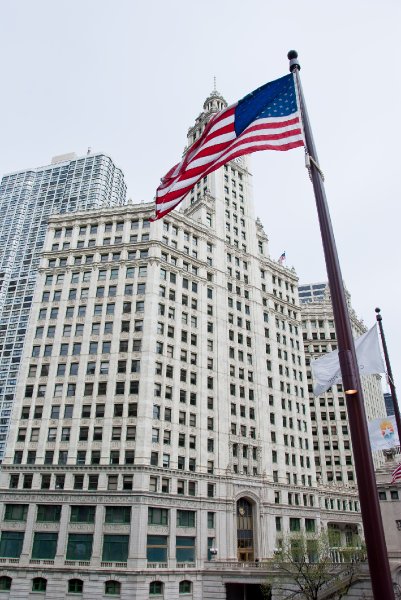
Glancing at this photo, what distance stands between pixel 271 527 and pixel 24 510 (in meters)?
34.6

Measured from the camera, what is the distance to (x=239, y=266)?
9012 cm

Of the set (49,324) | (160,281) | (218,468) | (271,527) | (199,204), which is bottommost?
(271,527)

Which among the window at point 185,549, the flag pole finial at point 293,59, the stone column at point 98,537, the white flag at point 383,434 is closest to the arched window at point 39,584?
the stone column at point 98,537

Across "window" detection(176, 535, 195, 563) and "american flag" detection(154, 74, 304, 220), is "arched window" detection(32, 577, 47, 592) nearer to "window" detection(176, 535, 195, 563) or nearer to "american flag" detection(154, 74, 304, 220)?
"window" detection(176, 535, 195, 563)

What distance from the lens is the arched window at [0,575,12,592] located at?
58.3 meters

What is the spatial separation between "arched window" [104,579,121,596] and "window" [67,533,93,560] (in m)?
3.81

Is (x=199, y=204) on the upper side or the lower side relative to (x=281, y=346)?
upper

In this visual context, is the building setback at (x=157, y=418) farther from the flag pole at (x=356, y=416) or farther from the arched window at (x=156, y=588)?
the flag pole at (x=356, y=416)

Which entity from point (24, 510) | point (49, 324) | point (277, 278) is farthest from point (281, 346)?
point (24, 510)

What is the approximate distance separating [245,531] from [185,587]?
13311 mm

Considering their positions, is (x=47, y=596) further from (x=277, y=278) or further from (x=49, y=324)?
(x=277, y=278)

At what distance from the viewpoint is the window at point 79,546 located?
59062 millimetres

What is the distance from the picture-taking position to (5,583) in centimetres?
5869

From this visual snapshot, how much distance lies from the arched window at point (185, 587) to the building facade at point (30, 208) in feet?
303
